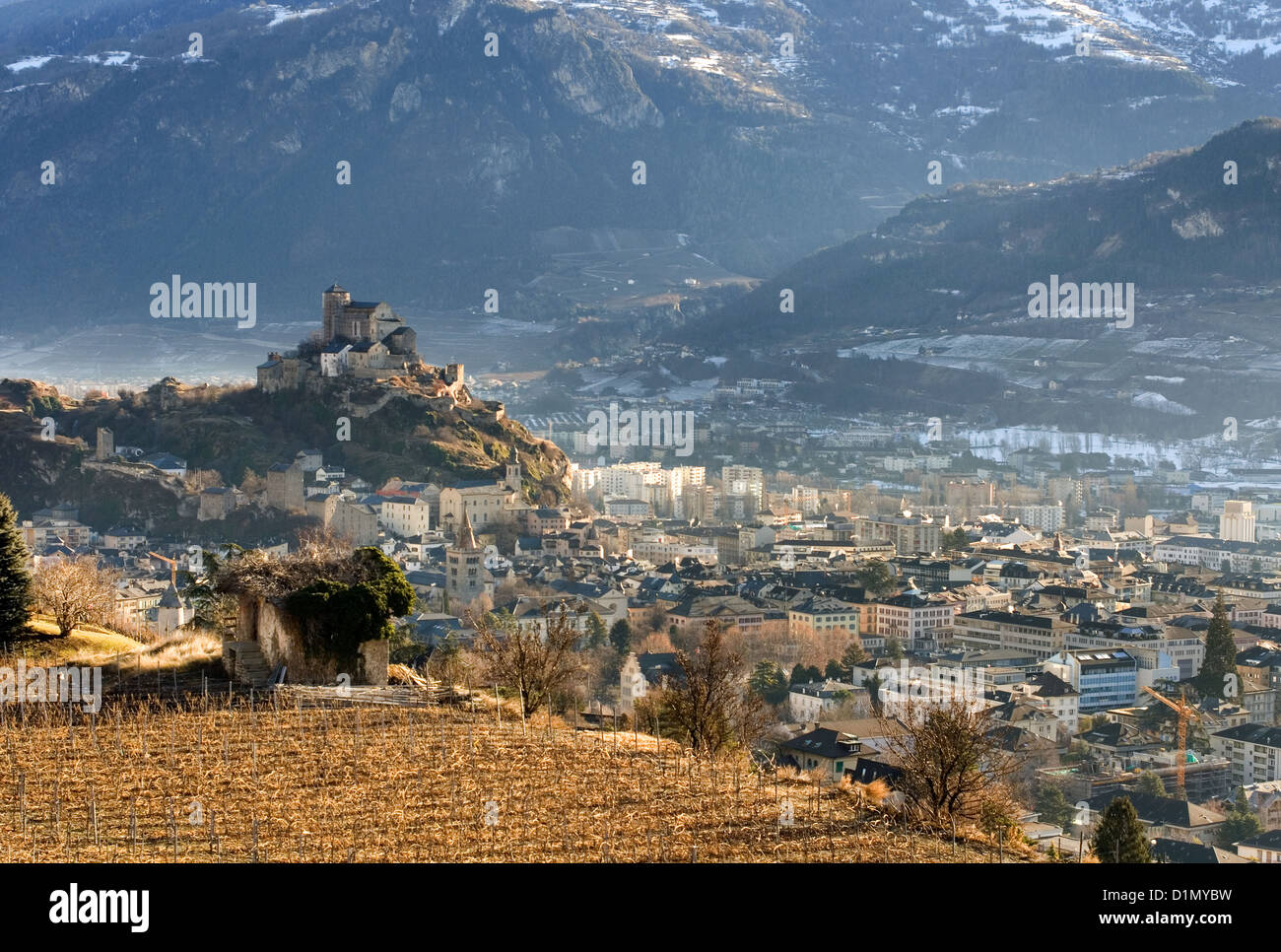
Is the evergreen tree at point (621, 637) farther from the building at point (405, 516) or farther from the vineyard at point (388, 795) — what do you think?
the vineyard at point (388, 795)

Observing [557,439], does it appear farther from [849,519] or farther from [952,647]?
[952,647]

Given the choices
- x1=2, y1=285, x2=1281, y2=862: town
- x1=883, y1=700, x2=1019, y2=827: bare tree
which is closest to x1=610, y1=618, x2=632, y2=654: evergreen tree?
x1=2, y1=285, x2=1281, y2=862: town

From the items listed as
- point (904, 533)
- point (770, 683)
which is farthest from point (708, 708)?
point (904, 533)

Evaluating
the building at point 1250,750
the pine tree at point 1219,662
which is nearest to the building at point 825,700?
the building at point 1250,750

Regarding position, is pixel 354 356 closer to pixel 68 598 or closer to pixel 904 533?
pixel 904 533

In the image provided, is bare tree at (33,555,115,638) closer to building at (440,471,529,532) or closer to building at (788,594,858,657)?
building at (788,594,858,657)
